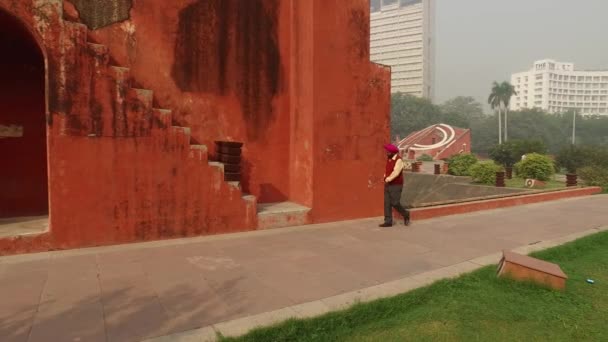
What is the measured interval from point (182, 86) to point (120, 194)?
2096 mm

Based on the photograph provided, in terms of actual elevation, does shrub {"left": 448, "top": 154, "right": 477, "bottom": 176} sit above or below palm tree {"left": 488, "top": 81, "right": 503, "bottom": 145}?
below

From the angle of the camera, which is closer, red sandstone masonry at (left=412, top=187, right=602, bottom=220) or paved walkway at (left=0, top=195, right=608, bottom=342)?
paved walkway at (left=0, top=195, right=608, bottom=342)

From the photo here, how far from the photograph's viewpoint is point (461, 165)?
865 inches

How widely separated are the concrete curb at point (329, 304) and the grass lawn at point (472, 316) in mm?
120

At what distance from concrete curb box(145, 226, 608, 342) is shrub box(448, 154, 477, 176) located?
1785cm

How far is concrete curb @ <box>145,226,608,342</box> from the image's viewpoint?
279 centimetres

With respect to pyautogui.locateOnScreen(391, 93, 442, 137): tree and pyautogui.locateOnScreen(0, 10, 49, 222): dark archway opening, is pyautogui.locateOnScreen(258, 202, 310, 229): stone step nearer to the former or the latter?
pyautogui.locateOnScreen(0, 10, 49, 222): dark archway opening

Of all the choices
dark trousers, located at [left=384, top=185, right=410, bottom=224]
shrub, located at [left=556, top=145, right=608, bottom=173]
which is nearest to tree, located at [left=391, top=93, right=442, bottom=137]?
shrub, located at [left=556, top=145, right=608, bottom=173]

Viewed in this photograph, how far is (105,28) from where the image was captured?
18.7ft

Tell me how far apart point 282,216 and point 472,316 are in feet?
12.0

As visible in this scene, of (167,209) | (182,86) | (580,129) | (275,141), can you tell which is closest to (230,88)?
(182,86)

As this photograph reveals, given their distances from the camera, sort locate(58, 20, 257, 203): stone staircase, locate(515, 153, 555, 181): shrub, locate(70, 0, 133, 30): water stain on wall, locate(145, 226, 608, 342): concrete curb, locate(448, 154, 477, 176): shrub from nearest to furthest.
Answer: locate(145, 226, 608, 342): concrete curb < locate(58, 20, 257, 203): stone staircase < locate(70, 0, 133, 30): water stain on wall < locate(515, 153, 555, 181): shrub < locate(448, 154, 477, 176): shrub

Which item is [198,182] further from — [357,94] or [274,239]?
[357,94]

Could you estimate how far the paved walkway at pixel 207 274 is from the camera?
2992mm
